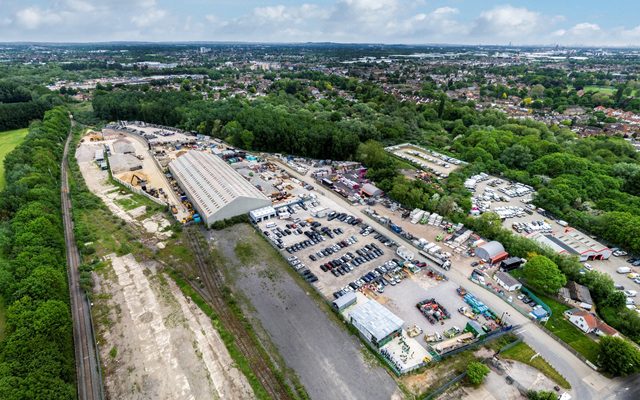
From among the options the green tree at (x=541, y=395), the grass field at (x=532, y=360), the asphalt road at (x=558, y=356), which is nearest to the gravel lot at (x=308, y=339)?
the green tree at (x=541, y=395)

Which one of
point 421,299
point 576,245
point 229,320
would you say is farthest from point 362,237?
point 576,245

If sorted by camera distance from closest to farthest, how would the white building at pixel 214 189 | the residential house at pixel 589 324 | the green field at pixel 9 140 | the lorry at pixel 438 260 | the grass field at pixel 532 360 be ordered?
the grass field at pixel 532 360
the residential house at pixel 589 324
the lorry at pixel 438 260
the white building at pixel 214 189
the green field at pixel 9 140

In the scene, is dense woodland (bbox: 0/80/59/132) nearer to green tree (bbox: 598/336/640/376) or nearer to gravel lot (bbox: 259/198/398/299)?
gravel lot (bbox: 259/198/398/299)

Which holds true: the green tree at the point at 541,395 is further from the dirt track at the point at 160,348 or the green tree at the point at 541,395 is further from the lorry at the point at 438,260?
the dirt track at the point at 160,348

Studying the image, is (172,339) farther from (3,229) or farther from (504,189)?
(504,189)

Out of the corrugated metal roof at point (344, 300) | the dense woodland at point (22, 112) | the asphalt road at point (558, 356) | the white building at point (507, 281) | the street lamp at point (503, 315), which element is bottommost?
the asphalt road at point (558, 356)

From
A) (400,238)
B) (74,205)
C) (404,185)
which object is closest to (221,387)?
(400,238)
